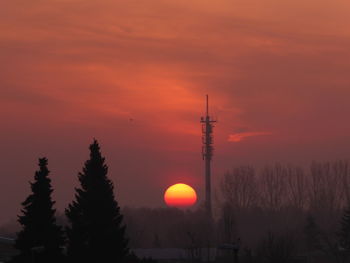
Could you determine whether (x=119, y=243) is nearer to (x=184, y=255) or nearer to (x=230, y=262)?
(x=230, y=262)

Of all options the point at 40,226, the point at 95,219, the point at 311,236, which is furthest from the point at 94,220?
the point at 311,236

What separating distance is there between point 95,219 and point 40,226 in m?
4.41

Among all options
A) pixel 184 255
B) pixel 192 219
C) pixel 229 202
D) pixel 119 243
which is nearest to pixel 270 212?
pixel 229 202

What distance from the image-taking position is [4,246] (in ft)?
227

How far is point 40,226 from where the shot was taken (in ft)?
158

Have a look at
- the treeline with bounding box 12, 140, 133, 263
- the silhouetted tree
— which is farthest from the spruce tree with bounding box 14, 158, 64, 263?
the silhouetted tree

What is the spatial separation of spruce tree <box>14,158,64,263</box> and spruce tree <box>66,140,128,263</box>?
8.45 feet

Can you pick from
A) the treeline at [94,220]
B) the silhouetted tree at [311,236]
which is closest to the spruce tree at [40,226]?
the treeline at [94,220]

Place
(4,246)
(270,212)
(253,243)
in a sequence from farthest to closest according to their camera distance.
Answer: (270,212)
(253,243)
(4,246)

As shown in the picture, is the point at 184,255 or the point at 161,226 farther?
the point at 161,226

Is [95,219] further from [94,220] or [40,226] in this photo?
[40,226]

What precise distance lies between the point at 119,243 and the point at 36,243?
19.9ft

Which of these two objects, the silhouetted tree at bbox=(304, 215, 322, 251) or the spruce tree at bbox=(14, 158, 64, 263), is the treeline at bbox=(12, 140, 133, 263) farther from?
the silhouetted tree at bbox=(304, 215, 322, 251)

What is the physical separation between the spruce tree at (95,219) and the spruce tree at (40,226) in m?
2.58
